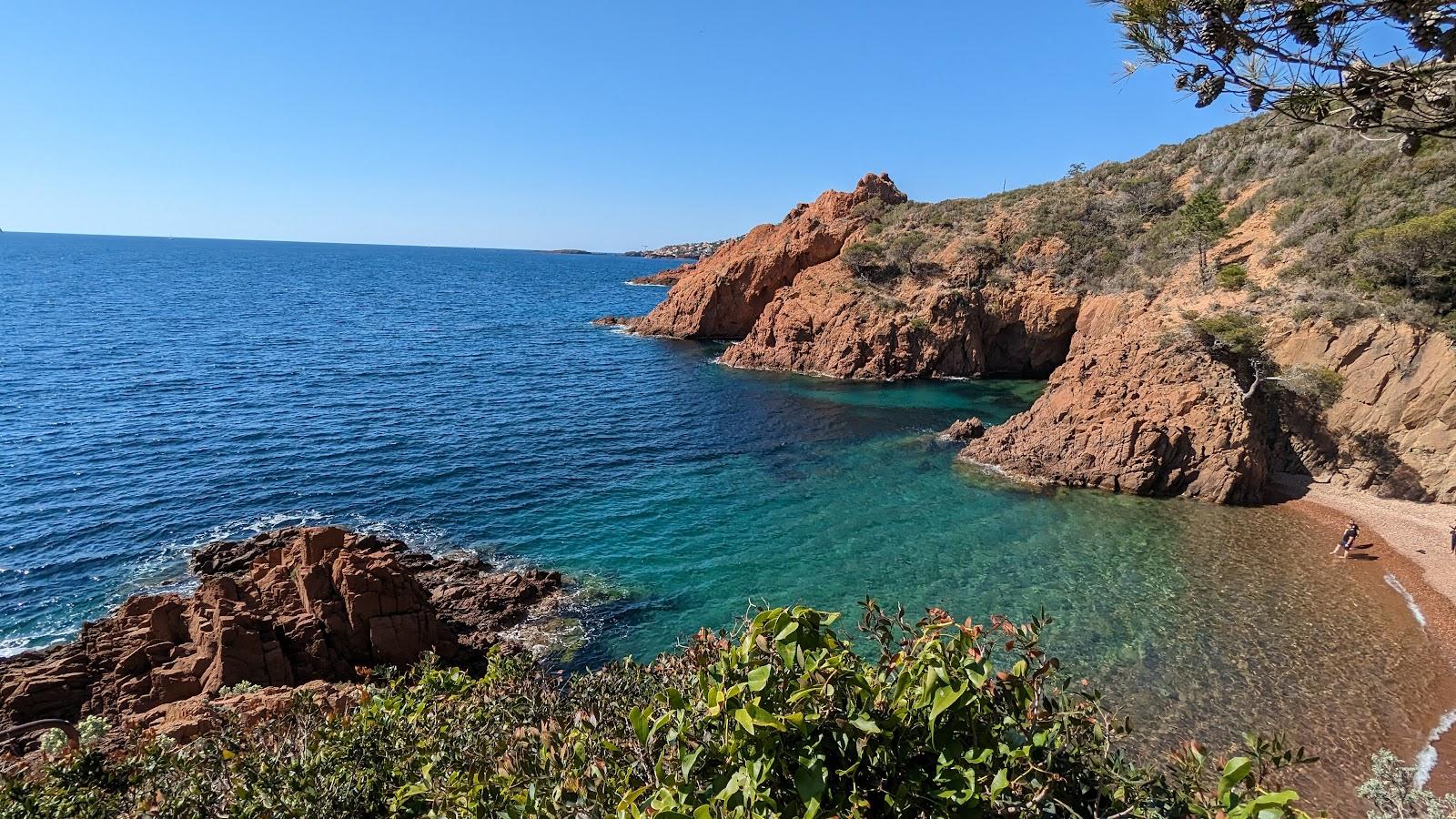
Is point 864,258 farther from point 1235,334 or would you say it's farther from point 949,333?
point 1235,334

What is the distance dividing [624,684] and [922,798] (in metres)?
4.92

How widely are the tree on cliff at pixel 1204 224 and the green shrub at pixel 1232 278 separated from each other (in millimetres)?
2930

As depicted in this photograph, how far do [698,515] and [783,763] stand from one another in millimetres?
20901

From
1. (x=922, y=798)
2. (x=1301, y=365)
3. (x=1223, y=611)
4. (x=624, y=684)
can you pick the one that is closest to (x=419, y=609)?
(x=624, y=684)

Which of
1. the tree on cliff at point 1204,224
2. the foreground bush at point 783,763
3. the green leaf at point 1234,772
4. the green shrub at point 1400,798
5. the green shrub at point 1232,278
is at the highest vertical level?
the tree on cliff at point 1204,224

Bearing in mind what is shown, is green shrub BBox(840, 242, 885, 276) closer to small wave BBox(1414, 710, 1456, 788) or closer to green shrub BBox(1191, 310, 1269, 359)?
green shrub BBox(1191, 310, 1269, 359)

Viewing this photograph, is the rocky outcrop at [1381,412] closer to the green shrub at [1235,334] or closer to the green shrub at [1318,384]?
the green shrub at [1318,384]

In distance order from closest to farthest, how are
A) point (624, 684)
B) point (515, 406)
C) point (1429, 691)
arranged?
point (624, 684) < point (1429, 691) < point (515, 406)

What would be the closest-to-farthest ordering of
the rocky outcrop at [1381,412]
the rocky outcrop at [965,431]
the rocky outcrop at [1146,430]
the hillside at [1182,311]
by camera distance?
the rocky outcrop at [1381,412] < the hillside at [1182,311] < the rocky outcrop at [1146,430] < the rocky outcrop at [965,431]

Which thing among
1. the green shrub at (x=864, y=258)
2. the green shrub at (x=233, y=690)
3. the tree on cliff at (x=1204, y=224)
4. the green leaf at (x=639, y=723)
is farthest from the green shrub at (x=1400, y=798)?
the green shrub at (x=864, y=258)

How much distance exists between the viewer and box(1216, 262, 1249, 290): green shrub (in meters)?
31.2

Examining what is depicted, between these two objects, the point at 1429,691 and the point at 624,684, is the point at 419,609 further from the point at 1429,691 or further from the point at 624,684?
the point at 1429,691

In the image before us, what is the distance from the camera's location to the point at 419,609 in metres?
16.2

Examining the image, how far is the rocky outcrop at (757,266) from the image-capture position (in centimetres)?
5884
